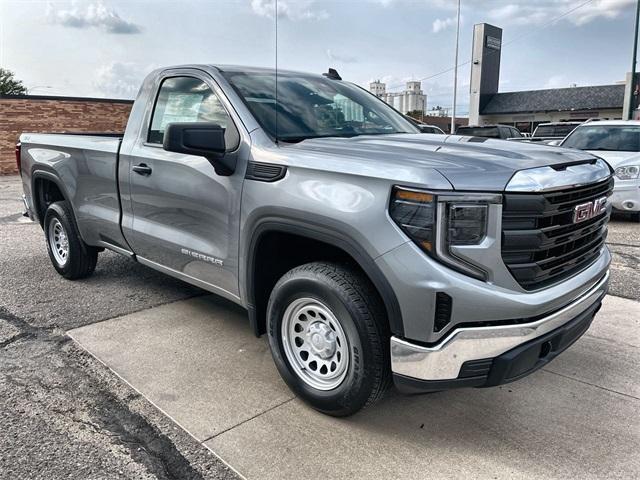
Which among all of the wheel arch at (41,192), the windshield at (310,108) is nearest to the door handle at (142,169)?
the windshield at (310,108)

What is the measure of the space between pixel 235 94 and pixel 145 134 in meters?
1.06

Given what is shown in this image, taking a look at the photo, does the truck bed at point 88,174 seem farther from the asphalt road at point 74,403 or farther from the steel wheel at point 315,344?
the steel wheel at point 315,344

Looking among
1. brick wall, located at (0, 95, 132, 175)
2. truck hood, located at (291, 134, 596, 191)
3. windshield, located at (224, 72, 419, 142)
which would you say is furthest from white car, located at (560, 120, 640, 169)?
brick wall, located at (0, 95, 132, 175)

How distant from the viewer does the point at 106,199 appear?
15.3 ft

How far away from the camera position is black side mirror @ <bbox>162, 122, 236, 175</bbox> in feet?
10.1

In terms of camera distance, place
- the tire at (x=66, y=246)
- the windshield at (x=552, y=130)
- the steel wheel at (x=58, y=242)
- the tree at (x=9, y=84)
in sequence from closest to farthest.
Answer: the tire at (x=66, y=246), the steel wheel at (x=58, y=242), the windshield at (x=552, y=130), the tree at (x=9, y=84)

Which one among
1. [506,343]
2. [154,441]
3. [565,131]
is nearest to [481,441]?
[506,343]

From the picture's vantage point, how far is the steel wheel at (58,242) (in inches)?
218

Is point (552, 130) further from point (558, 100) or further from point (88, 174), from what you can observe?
point (558, 100)

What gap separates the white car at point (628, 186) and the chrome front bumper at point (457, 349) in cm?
730

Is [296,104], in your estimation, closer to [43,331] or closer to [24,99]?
[43,331]

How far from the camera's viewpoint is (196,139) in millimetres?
3068

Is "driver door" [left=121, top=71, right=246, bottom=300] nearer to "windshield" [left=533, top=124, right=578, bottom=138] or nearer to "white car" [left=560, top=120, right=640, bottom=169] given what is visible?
"white car" [left=560, top=120, right=640, bottom=169]

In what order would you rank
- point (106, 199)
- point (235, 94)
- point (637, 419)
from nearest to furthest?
point (637, 419) → point (235, 94) → point (106, 199)
